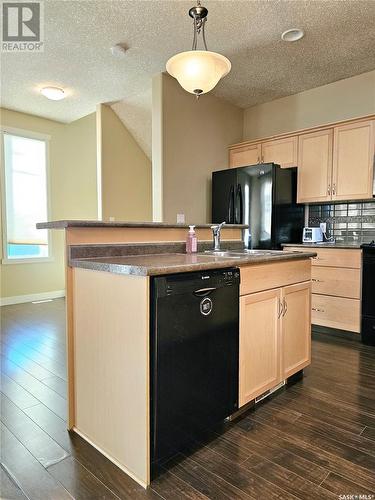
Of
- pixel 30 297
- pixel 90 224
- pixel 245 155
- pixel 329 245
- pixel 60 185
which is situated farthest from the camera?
pixel 60 185

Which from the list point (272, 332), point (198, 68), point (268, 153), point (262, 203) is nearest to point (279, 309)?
point (272, 332)

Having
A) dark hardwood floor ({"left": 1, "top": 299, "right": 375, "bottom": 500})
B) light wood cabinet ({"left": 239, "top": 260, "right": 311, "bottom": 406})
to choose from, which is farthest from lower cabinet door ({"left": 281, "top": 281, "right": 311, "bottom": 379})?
dark hardwood floor ({"left": 1, "top": 299, "right": 375, "bottom": 500})

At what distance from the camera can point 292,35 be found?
9.73ft

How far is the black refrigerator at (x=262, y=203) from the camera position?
12.1ft

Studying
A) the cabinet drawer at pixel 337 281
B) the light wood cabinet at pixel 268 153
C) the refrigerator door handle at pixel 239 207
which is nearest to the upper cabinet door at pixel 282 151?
the light wood cabinet at pixel 268 153

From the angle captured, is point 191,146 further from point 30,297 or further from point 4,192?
point 30,297

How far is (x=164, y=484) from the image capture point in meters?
1.38

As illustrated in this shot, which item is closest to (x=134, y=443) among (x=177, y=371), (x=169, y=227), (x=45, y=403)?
(x=177, y=371)

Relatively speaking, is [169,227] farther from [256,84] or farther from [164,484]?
[256,84]

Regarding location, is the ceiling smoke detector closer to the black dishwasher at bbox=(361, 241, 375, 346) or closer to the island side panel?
the island side panel

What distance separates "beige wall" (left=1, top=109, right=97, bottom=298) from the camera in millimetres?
5059

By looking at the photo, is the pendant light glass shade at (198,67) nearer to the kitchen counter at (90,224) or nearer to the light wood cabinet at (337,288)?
A: the kitchen counter at (90,224)

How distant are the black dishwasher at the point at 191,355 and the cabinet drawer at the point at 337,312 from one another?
2005 mm

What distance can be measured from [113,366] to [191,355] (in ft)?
1.18
